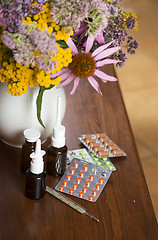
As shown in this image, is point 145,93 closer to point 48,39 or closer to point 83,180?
point 83,180

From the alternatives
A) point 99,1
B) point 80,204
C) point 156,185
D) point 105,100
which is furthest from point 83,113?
point 156,185

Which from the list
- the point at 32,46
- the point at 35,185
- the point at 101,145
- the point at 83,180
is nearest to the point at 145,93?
the point at 101,145

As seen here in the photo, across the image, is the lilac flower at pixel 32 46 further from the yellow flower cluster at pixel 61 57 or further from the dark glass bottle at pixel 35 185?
the dark glass bottle at pixel 35 185

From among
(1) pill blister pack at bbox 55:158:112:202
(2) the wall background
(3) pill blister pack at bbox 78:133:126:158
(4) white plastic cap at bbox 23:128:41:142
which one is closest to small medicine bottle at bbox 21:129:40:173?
(4) white plastic cap at bbox 23:128:41:142

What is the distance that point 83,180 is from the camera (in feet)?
3.78

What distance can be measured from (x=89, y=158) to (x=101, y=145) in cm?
→ 6

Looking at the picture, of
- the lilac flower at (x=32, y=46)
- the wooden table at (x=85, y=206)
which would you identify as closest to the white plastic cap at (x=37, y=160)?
the wooden table at (x=85, y=206)

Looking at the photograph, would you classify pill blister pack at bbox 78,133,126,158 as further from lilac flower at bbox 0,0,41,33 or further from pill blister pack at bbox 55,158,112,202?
lilac flower at bbox 0,0,41,33

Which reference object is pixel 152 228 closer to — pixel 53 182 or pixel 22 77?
pixel 53 182

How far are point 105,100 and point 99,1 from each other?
0.57 m

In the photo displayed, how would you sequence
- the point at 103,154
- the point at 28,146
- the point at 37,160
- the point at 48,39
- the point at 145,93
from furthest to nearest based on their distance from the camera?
the point at 145,93, the point at 103,154, the point at 28,146, the point at 37,160, the point at 48,39

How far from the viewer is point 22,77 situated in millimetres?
994

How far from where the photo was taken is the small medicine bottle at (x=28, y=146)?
1.10m

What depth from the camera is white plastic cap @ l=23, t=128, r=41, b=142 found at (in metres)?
1.09
